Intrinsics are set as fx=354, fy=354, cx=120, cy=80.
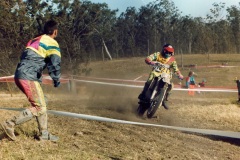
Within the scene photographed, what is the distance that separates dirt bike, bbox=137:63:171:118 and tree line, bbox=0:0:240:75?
14.3m

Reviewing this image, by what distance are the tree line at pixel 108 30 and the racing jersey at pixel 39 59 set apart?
54.4ft

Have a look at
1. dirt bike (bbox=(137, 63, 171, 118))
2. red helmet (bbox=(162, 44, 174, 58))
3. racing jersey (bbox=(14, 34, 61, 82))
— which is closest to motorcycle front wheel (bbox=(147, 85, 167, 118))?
dirt bike (bbox=(137, 63, 171, 118))

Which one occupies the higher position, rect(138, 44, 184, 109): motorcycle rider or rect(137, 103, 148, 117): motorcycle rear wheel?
rect(138, 44, 184, 109): motorcycle rider

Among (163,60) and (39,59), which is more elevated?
(39,59)

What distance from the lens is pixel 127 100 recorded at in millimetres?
12711

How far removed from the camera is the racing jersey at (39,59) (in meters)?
5.66

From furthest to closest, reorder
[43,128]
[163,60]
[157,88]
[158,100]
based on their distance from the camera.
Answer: [163,60] → [157,88] → [158,100] → [43,128]

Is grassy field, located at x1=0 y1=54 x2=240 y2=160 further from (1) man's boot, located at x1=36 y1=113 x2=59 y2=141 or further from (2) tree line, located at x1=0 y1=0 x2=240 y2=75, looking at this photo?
(2) tree line, located at x1=0 y1=0 x2=240 y2=75

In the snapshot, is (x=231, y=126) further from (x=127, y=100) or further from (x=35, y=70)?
(x=35, y=70)

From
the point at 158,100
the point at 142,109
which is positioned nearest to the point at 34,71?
the point at 158,100

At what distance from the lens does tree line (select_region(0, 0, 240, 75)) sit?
24000mm

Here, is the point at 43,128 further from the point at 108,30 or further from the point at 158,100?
the point at 108,30

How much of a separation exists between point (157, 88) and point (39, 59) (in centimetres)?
431

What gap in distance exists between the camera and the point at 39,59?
5703 millimetres
